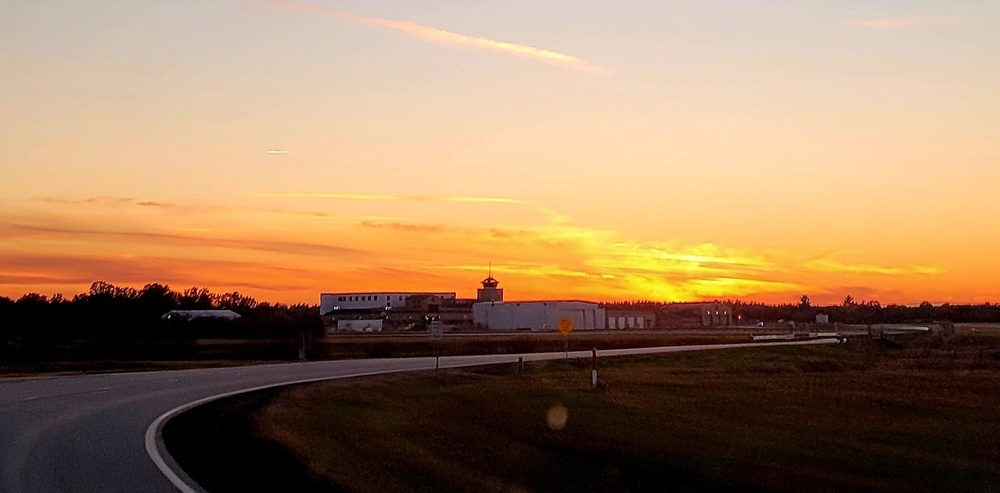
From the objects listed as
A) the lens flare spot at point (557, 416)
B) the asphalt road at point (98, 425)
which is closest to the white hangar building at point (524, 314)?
the asphalt road at point (98, 425)

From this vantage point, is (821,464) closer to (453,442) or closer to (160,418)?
(453,442)

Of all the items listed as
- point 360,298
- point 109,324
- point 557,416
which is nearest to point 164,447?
point 557,416

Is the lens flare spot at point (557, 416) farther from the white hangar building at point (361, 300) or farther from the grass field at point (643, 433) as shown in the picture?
the white hangar building at point (361, 300)

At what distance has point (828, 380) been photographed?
45.5m

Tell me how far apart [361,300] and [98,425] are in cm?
17015

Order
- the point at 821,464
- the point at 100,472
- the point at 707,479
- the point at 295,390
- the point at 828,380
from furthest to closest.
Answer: the point at 828,380
the point at 295,390
the point at 821,464
the point at 707,479
the point at 100,472

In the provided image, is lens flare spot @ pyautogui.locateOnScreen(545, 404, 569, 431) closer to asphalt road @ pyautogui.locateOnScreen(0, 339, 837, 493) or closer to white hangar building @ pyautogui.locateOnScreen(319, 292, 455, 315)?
asphalt road @ pyautogui.locateOnScreen(0, 339, 837, 493)

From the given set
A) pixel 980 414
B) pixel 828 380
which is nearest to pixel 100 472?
pixel 980 414

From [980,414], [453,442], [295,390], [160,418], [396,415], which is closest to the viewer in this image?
[453,442]

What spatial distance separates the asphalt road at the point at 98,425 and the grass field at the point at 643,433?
2.39 m

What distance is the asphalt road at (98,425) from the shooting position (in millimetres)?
14688

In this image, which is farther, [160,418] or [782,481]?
[160,418]

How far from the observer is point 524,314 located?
16425 cm

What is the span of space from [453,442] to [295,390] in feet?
46.6
